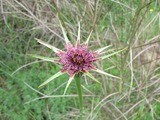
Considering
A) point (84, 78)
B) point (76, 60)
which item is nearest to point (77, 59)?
point (76, 60)

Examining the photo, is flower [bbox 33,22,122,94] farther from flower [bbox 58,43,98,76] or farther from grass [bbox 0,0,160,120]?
grass [bbox 0,0,160,120]

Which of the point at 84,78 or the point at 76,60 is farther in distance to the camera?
the point at 84,78

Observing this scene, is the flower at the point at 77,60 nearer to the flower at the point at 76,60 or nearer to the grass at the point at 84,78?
the flower at the point at 76,60

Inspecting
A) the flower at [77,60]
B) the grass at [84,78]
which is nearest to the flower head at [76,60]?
the flower at [77,60]

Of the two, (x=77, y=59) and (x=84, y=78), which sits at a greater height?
(x=77, y=59)

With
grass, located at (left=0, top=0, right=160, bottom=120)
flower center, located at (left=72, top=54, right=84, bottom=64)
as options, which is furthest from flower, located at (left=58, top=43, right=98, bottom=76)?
grass, located at (left=0, top=0, right=160, bottom=120)

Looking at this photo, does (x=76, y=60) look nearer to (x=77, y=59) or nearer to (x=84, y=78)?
(x=77, y=59)

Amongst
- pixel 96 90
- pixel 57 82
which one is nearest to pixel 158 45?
pixel 96 90
